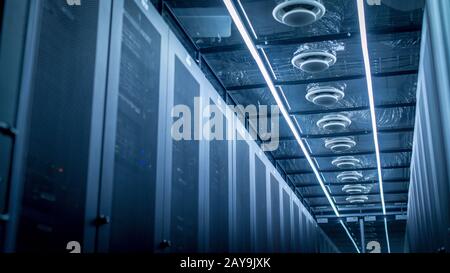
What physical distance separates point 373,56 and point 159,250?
312 cm

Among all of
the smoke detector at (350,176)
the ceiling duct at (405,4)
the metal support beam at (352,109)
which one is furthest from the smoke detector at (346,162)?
the ceiling duct at (405,4)

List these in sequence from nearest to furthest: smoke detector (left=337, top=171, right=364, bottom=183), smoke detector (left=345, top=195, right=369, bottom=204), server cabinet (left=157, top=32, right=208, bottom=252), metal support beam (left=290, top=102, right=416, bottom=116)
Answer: server cabinet (left=157, top=32, right=208, bottom=252) → metal support beam (left=290, top=102, right=416, bottom=116) → smoke detector (left=337, top=171, right=364, bottom=183) → smoke detector (left=345, top=195, right=369, bottom=204)

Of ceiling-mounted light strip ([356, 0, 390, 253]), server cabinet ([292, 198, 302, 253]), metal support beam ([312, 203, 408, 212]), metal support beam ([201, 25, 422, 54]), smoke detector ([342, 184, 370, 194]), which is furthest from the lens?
metal support beam ([312, 203, 408, 212])

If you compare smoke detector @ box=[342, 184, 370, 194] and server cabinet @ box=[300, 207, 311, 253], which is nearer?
server cabinet @ box=[300, 207, 311, 253]

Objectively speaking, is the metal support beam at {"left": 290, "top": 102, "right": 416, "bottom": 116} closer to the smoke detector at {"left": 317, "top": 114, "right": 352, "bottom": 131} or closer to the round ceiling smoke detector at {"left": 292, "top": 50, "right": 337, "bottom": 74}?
the smoke detector at {"left": 317, "top": 114, "right": 352, "bottom": 131}

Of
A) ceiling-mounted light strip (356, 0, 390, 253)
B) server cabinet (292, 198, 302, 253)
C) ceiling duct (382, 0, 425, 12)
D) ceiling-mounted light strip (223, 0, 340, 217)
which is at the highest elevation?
ceiling duct (382, 0, 425, 12)

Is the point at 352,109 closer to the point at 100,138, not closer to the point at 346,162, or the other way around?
the point at 346,162

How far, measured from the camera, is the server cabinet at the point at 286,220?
7.39 meters

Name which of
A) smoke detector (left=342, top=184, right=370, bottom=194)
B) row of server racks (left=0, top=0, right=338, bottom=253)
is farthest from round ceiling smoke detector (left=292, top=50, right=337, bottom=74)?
smoke detector (left=342, top=184, right=370, bottom=194)

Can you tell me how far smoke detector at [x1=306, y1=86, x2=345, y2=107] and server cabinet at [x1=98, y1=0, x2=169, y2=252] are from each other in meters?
2.78

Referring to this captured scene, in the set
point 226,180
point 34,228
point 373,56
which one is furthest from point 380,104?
point 34,228

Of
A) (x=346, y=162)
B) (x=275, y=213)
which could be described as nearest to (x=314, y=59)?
(x=275, y=213)

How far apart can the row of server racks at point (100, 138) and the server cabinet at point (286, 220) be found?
330cm

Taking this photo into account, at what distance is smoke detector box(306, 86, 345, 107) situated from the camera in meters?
5.70
